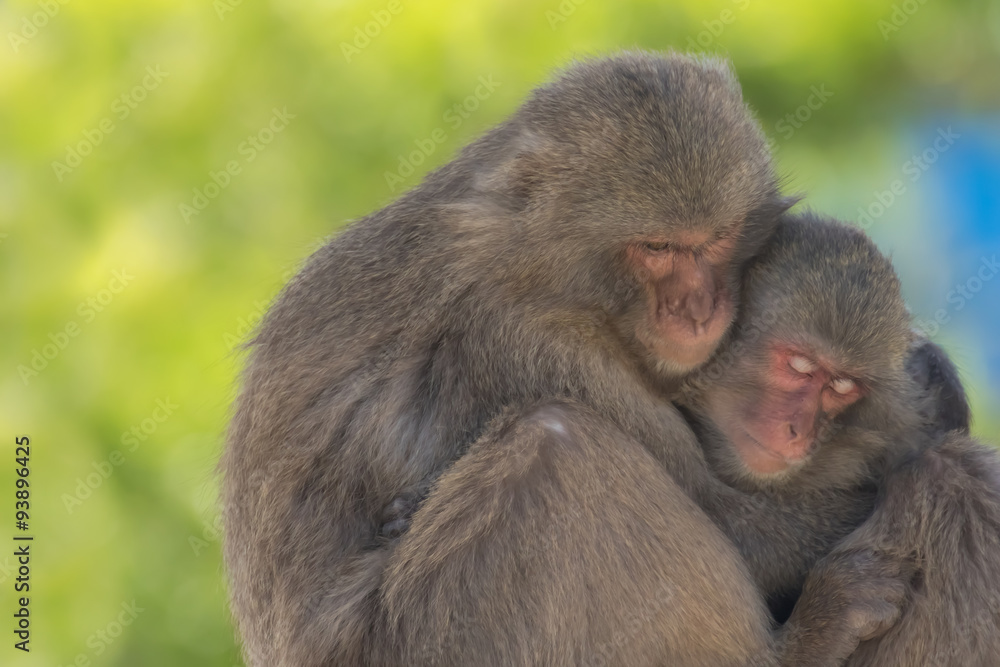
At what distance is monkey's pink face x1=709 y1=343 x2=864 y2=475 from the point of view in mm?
3697

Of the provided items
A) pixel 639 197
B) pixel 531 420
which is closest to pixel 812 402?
pixel 639 197

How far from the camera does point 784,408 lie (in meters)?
3.79

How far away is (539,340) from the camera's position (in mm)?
3475

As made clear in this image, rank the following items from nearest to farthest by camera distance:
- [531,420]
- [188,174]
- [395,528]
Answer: [531,420]
[395,528]
[188,174]

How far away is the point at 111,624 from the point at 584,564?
11.9 ft

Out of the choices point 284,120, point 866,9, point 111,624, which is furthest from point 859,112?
point 111,624

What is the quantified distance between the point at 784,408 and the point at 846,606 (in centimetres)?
75

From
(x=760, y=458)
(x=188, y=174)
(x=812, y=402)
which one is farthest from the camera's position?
(x=188, y=174)

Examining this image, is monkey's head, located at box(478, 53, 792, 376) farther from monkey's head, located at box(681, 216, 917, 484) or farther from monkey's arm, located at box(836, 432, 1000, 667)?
monkey's arm, located at box(836, 432, 1000, 667)

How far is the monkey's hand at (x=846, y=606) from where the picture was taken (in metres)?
3.27

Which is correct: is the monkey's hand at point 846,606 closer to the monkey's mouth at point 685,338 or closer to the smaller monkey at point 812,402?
the smaller monkey at point 812,402

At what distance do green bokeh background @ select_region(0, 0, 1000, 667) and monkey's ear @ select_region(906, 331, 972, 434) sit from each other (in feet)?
4.85

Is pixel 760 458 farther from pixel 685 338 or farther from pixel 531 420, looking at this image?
pixel 531 420

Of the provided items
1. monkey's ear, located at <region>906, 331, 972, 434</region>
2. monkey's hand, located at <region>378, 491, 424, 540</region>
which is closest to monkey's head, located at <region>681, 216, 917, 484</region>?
monkey's ear, located at <region>906, 331, 972, 434</region>
